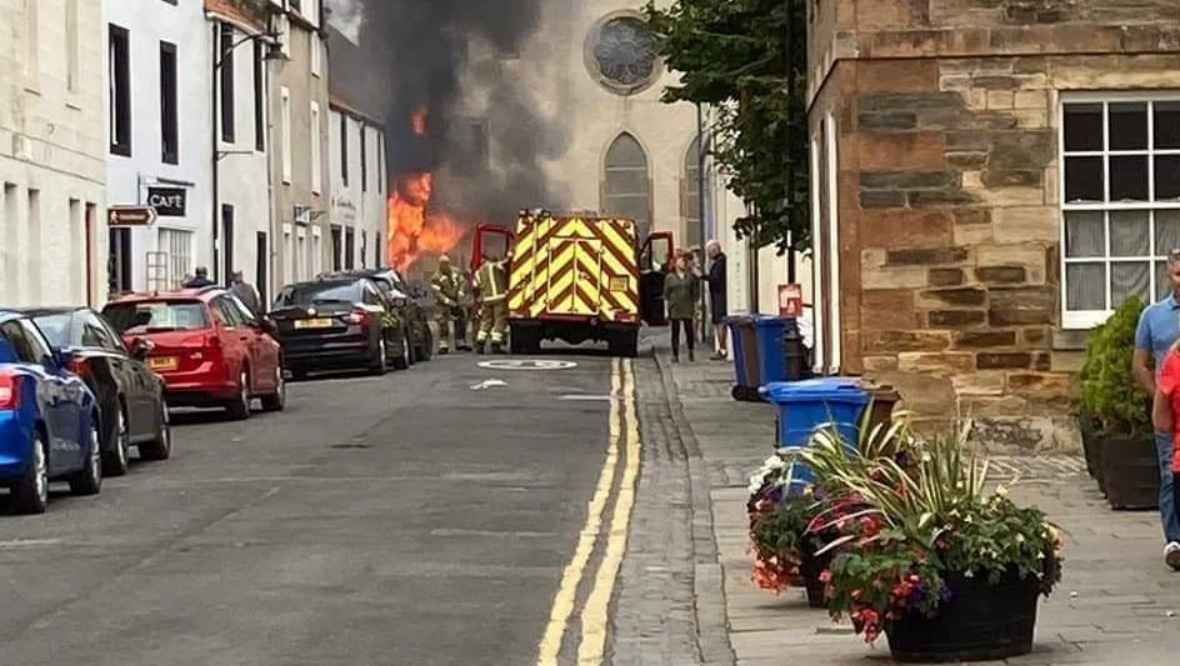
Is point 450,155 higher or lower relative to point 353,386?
higher

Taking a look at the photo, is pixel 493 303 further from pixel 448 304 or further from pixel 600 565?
pixel 600 565

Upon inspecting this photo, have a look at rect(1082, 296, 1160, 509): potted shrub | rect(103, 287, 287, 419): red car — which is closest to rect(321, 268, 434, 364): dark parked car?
rect(103, 287, 287, 419): red car

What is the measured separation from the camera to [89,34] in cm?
3825

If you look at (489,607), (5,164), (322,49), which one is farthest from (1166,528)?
(322,49)

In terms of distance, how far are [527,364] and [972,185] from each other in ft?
60.5

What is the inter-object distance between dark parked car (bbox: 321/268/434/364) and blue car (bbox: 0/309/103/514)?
A: 715 inches

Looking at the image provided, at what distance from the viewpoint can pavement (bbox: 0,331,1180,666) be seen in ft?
35.1

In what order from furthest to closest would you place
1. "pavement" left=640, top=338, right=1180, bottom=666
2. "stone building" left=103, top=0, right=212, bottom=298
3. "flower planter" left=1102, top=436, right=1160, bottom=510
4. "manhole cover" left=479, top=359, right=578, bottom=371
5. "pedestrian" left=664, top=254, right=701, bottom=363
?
"stone building" left=103, top=0, right=212, bottom=298 < "pedestrian" left=664, top=254, right=701, bottom=363 < "manhole cover" left=479, top=359, right=578, bottom=371 < "flower planter" left=1102, top=436, right=1160, bottom=510 < "pavement" left=640, top=338, right=1180, bottom=666

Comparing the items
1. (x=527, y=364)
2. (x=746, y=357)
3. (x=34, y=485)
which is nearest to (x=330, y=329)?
(x=527, y=364)

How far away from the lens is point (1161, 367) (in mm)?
12641

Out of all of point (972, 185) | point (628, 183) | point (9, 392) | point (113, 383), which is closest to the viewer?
point (9, 392)

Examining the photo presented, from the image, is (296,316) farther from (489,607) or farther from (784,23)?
(489,607)

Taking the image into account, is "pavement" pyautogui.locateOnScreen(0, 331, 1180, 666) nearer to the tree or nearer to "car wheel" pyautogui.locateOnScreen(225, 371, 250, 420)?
"car wheel" pyautogui.locateOnScreen(225, 371, 250, 420)

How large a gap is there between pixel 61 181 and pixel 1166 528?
85.9ft
